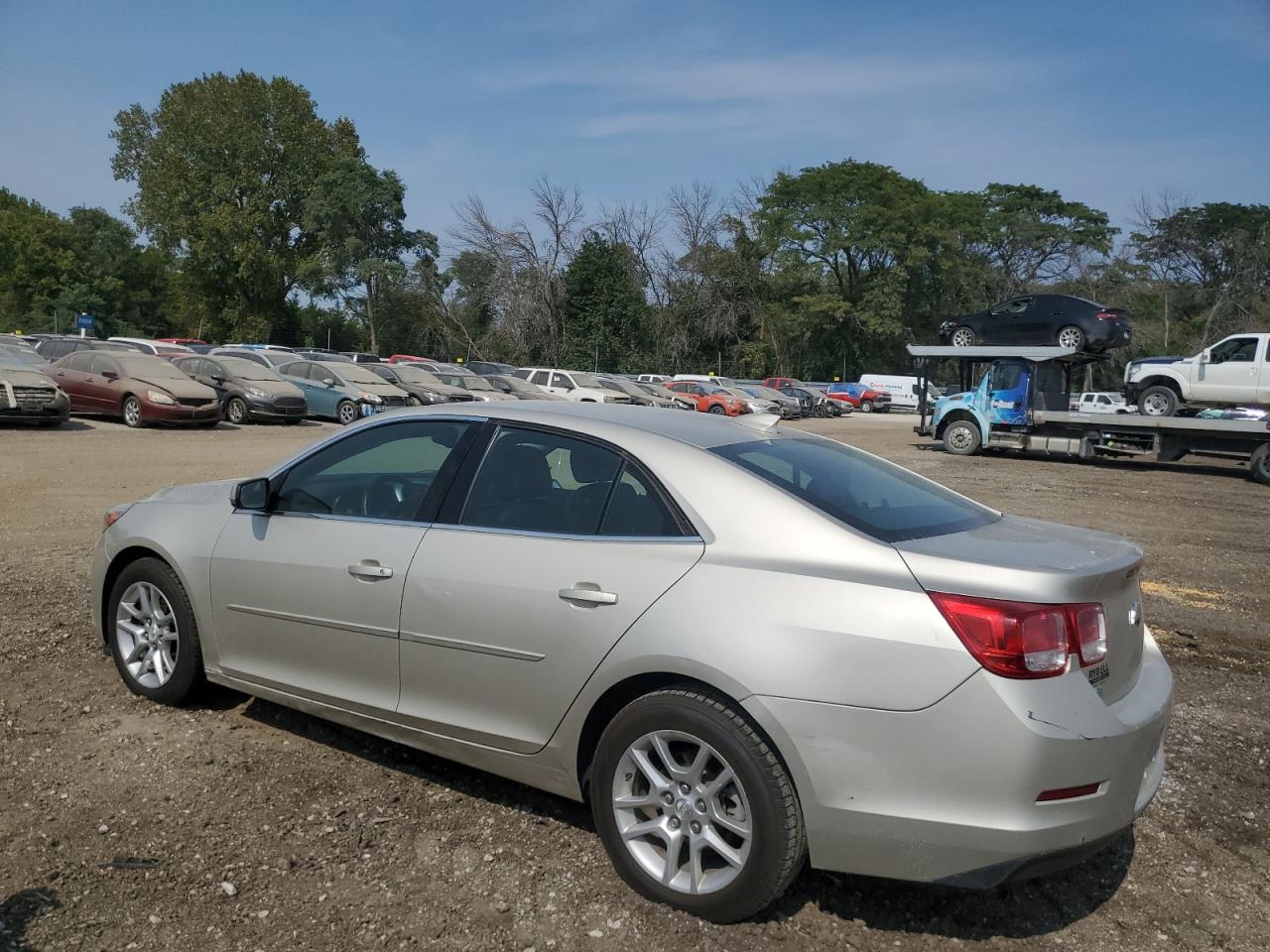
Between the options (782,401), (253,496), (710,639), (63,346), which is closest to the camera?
(710,639)

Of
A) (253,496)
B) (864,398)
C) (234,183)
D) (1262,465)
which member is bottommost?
(864,398)

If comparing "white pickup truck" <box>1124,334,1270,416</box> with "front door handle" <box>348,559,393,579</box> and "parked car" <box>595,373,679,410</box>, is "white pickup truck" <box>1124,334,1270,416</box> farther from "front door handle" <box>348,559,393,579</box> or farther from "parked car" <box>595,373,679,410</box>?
"front door handle" <box>348,559,393,579</box>

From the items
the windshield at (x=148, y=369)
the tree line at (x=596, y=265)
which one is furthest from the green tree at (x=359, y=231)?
the windshield at (x=148, y=369)

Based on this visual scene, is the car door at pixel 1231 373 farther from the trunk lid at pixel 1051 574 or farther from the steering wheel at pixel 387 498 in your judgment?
the steering wheel at pixel 387 498

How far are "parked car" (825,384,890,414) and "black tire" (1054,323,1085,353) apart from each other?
3546 cm

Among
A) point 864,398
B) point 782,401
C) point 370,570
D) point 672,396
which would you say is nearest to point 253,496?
point 370,570

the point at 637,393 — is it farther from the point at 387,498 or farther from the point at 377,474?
the point at 387,498

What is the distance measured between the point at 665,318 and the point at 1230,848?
61603mm

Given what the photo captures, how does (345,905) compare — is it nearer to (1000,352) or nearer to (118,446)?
(118,446)

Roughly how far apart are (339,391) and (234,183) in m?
38.1

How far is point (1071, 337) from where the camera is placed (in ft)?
72.8

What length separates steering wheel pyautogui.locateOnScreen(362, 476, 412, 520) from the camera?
A: 3.87m

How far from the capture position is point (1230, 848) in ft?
11.7

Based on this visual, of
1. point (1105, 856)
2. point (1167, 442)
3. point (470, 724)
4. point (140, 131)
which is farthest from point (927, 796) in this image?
point (140, 131)
